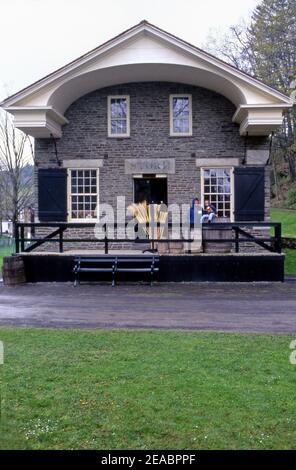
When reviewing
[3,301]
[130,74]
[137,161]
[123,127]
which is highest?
[130,74]

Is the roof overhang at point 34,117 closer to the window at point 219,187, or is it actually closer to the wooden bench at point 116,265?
the wooden bench at point 116,265

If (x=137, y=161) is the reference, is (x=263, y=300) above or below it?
below

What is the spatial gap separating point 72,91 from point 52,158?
7.43 feet

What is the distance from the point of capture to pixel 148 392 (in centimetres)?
477

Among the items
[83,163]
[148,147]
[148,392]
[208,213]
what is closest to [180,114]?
[148,147]

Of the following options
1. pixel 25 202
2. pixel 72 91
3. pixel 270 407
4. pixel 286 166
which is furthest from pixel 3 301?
pixel 286 166

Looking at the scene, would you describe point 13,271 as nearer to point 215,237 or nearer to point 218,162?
point 215,237

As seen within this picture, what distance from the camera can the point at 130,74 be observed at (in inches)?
617

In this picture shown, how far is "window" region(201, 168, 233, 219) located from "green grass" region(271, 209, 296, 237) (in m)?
8.13

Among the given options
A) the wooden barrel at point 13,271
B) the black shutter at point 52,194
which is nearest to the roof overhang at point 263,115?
the black shutter at point 52,194

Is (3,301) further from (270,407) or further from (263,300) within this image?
(270,407)

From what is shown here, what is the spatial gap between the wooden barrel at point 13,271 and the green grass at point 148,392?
227 inches

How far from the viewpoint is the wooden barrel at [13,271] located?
40.4 ft

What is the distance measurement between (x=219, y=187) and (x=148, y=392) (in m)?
12.2
